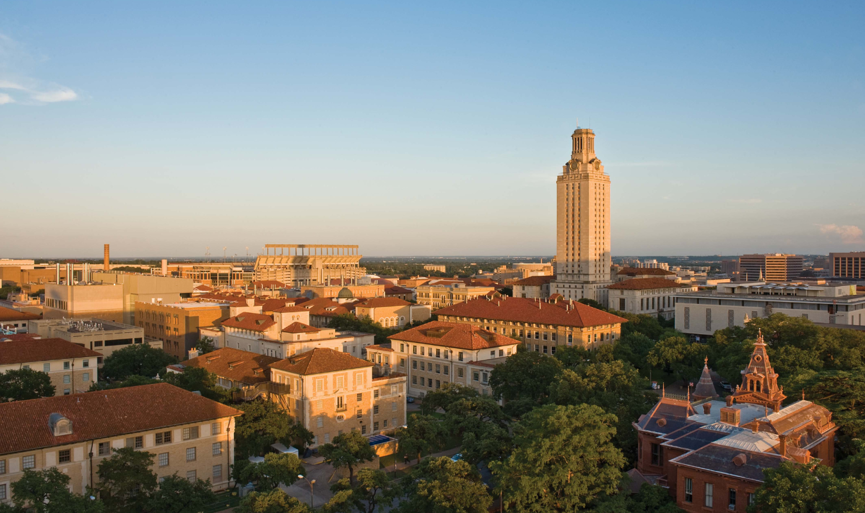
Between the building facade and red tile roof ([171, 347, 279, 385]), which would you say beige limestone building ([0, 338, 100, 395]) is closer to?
red tile roof ([171, 347, 279, 385])

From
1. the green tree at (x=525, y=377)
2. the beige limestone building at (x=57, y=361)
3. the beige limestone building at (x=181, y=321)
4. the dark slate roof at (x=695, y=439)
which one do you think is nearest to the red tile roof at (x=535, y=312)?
the green tree at (x=525, y=377)

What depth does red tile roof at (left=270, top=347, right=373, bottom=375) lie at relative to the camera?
60.4m

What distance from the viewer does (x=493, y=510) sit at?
40.5m

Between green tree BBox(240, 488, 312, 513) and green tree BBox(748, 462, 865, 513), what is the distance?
23.2 m

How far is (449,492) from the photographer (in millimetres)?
36094

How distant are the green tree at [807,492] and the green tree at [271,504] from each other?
76.0 feet

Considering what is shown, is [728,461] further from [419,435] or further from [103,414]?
[103,414]

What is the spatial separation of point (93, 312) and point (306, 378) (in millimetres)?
78068

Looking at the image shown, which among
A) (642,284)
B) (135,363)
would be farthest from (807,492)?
(642,284)

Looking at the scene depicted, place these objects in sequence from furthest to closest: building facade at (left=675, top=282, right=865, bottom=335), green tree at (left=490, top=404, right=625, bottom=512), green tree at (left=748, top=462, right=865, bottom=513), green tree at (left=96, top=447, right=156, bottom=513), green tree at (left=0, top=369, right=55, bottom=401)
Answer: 1. building facade at (left=675, top=282, right=865, bottom=335)
2. green tree at (left=0, top=369, right=55, bottom=401)
3. green tree at (left=96, top=447, right=156, bottom=513)
4. green tree at (left=490, top=404, right=625, bottom=512)
5. green tree at (left=748, top=462, right=865, bottom=513)

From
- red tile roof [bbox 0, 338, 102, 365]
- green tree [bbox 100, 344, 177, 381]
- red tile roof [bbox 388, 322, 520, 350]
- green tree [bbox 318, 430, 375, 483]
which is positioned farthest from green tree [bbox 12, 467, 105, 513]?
red tile roof [bbox 388, 322, 520, 350]

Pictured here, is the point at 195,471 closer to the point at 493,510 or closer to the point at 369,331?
the point at 493,510

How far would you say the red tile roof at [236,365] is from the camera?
214 feet

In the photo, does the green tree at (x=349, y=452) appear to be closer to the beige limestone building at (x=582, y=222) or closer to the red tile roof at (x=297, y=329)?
the red tile roof at (x=297, y=329)
